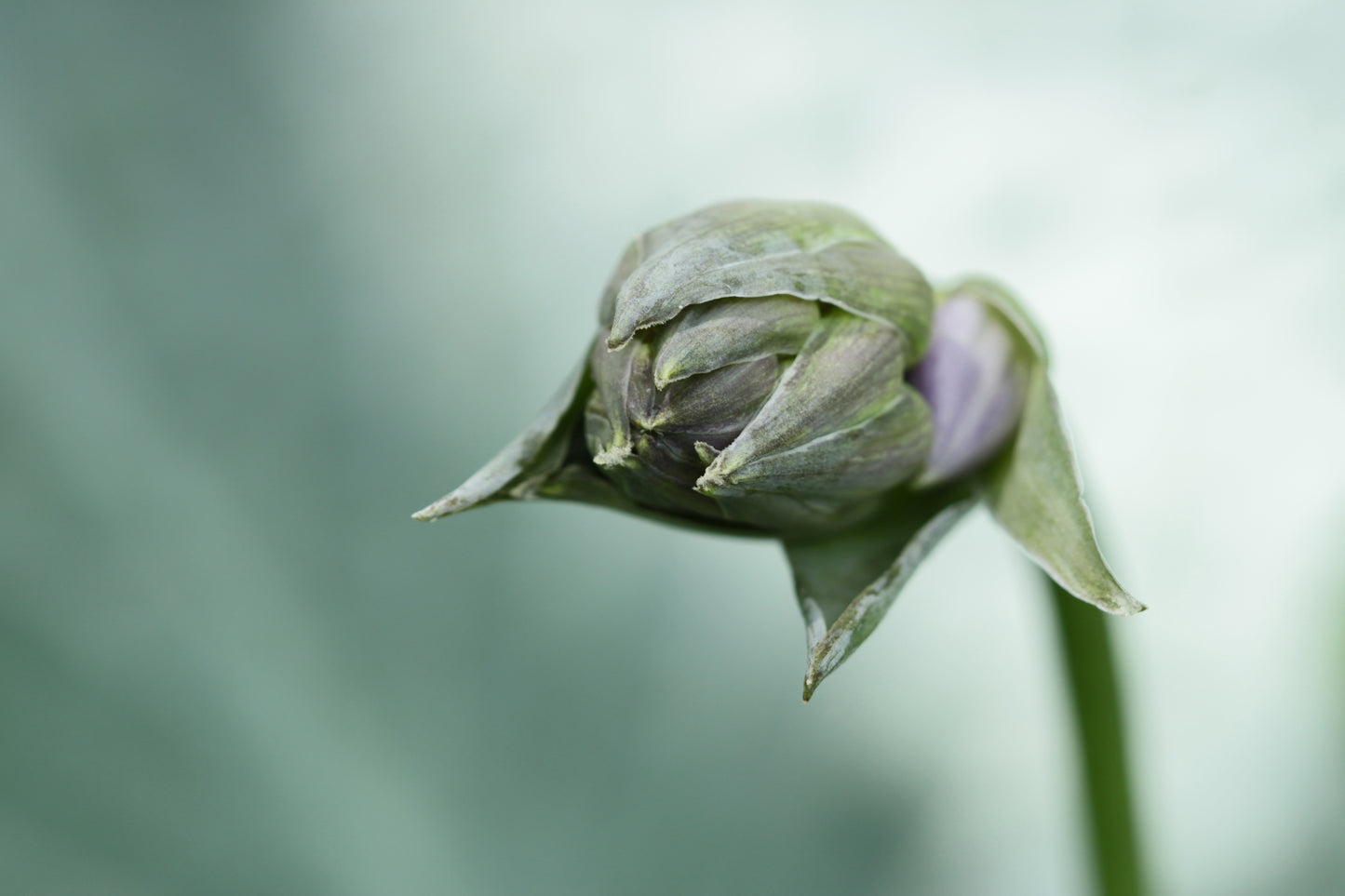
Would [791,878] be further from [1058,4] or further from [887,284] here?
[1058,4]

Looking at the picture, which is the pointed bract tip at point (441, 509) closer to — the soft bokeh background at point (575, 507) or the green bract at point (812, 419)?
the green bract at point (812, 419)

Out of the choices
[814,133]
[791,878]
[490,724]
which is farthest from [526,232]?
[791,878]

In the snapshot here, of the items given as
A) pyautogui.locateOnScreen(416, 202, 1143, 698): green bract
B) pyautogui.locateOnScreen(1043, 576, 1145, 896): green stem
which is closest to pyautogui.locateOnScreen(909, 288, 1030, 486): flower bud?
pyautogui.locateOnScreen(416, 202, 1143, 698): green bract

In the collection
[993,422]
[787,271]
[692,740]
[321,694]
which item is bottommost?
[692,740]

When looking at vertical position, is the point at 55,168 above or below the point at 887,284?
above

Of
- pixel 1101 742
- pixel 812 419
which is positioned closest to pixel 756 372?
pixel 812 419

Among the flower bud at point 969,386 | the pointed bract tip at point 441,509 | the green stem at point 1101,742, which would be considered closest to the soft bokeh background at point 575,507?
the green stem at point 1101,742

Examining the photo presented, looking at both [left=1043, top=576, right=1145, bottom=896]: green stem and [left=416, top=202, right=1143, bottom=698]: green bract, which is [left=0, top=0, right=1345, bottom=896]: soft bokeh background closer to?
[left=1043, top=576, right=1145, bottom=896]: green stem
